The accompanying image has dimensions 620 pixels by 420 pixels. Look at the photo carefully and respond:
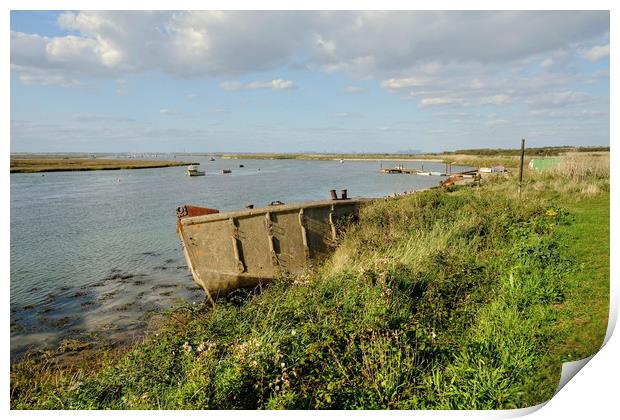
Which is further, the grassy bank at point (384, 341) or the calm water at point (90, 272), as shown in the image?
the calm water at point (90, 272)

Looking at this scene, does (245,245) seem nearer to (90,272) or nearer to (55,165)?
(90,272)

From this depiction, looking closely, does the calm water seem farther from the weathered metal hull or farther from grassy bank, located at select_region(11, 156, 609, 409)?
the weathered metal hull

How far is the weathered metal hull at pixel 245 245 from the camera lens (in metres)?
9.20

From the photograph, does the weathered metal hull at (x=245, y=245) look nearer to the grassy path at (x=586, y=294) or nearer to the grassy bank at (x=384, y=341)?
the grassy bank at (x=384, y=341)

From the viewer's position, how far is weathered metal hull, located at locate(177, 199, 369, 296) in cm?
920

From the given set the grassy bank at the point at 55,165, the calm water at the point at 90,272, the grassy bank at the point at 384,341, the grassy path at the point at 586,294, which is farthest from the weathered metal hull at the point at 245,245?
the grassy bank at the point at 55,165

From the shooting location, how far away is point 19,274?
12.7 meters

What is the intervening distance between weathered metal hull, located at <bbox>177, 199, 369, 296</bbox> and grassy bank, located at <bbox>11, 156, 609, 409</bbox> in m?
0.56

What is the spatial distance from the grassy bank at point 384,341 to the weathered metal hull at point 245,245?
56 cm

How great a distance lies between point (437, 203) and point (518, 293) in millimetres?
6540
